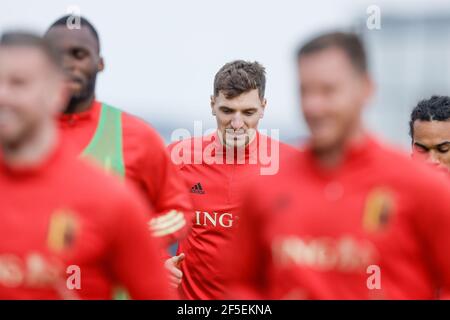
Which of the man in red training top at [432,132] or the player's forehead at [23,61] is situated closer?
the player's forehead at [23,61]

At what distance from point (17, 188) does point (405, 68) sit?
35967 millimetres

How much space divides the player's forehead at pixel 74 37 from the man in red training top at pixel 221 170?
7.35ft

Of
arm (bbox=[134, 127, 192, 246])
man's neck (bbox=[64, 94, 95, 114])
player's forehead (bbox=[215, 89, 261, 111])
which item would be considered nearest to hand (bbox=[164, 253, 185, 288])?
arm (bbox=[134, 127, 192, 246])

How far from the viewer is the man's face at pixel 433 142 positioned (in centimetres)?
857

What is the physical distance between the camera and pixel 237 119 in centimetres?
922

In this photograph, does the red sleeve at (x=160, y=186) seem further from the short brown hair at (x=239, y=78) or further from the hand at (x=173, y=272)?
the short brown hair at (x=239, y=78)

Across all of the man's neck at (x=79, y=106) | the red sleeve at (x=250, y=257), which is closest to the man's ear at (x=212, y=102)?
the man's neck at (x=79, y=106)

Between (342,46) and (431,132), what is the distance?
11.7ft

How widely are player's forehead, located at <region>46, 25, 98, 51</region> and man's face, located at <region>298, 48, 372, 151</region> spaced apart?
6.60 ft

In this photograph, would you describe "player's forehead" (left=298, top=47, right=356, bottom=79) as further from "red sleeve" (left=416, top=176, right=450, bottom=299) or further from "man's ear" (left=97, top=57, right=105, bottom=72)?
"man's ear" (left=97, top=57, right=105, bottom=72)
